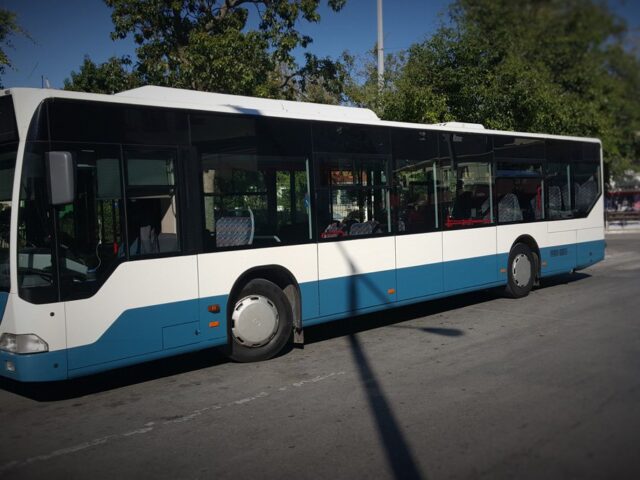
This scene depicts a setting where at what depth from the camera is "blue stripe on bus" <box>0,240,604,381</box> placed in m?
5.60

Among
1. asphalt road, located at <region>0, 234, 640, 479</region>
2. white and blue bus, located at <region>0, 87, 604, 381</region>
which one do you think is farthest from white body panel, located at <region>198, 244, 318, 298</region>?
asphalt road, located at <region>0, 234, 640, 479</region>

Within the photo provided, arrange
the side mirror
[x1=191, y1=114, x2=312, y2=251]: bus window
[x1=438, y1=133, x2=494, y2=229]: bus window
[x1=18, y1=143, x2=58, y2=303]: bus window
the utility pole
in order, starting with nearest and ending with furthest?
the side mirror
[x1=18, y1=143, x2=58, y2=303]: bus window
[x1=191, y1=114, x2=312, y2=251]: bus window
[x1=438, y1=133, x2=494, y2=229]: bus window
the utility pole

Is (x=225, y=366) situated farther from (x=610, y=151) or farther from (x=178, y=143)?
(x=610, y=151)

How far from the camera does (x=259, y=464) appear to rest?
429 centimetres

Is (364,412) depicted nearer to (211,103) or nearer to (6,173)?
(6,173)

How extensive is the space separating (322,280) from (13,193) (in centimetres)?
370

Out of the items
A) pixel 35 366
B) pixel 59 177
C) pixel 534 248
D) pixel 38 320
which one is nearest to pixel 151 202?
pixel 59 177

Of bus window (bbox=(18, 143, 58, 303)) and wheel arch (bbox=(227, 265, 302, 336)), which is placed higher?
bus window (bbox=(18, 143, 58, 303))

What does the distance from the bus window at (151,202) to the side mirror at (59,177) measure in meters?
0.77

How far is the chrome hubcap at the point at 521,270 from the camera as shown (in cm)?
1099

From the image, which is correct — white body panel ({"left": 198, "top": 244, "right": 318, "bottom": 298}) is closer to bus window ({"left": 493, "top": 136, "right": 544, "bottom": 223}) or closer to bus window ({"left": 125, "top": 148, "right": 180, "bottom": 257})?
bus window ({"left": 125, "top": 148, "right": 180, "bottom": 257})

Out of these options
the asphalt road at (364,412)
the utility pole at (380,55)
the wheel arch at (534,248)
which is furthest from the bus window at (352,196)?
the utility pole at (380,55)

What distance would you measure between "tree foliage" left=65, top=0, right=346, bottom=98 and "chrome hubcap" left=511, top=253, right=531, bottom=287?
6752mm

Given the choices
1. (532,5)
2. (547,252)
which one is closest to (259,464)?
(532,5)
